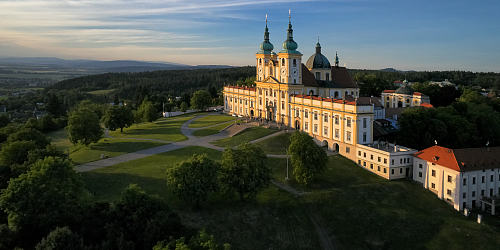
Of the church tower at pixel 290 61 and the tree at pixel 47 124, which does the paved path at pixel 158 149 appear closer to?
the church tower at pixel 290 61

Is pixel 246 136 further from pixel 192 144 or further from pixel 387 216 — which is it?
pixel 387 216

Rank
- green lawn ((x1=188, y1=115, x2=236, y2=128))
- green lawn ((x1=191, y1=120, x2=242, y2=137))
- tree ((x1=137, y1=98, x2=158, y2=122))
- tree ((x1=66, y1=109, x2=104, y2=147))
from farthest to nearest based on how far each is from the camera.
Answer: tree ((x1=137, y1=98, x2=158, y2=122)) → green lawn ((x1=188, y1=115, x2=236, y2=128)) → green lawn ((x1=191, y1=120, x2=242, y2=137)) → tree ((x1=66, y1=109, x2=104, y2=147))

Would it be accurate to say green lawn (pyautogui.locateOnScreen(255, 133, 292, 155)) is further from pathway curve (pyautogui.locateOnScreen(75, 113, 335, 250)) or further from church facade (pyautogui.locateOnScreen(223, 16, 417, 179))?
church facade (pyautogui.locateOnScreen(223, 16, 417, 179))

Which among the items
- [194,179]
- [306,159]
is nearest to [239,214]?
[194,179]

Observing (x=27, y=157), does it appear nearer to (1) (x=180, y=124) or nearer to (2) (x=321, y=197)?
(2) (x=321, y=197)

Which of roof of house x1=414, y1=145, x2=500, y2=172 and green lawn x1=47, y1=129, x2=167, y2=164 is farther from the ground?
roof of house x1=414, y1=145, x2=500, y2=172

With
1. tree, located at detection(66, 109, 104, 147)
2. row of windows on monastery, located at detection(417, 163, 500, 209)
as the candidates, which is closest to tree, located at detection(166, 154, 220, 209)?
row of windows on monastery, located at detection(417, 163, 500, 209)
